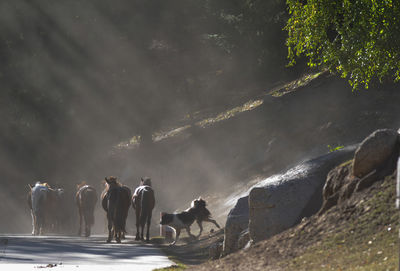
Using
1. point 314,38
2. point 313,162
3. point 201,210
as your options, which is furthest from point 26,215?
point 313,162

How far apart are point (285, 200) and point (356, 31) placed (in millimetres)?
6513

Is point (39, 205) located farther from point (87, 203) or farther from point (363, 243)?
point (363, 243)

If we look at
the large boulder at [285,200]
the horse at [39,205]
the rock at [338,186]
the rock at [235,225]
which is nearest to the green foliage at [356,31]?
the large boulder at [285,200]

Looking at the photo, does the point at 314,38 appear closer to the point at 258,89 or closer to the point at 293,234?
the point at 293,234

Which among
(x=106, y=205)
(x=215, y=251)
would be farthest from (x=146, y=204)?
(x=215, y=251)

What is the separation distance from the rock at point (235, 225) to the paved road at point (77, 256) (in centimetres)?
125

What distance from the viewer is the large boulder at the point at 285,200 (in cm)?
1403

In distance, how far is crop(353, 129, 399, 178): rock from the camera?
12516mm

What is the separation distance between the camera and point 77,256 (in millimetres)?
17266

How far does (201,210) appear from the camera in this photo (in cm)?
2367

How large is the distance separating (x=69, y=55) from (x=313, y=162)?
26297 mm

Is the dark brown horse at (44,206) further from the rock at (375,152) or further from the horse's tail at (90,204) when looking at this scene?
the rock at (375,152)

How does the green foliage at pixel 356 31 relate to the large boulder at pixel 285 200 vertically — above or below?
above

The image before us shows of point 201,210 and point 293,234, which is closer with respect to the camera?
point 293,234
